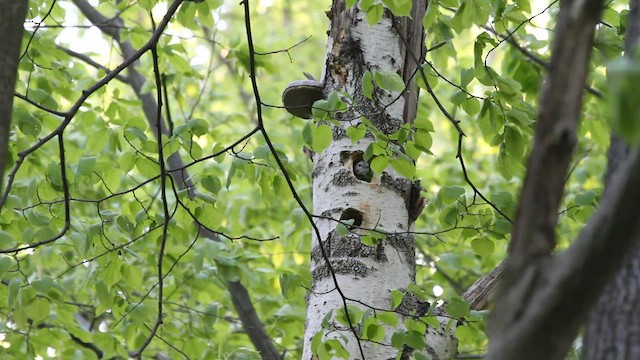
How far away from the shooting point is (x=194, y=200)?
115 inches

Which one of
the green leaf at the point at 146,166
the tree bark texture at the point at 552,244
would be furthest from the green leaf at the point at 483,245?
the tree bark texture at the point at 552,244

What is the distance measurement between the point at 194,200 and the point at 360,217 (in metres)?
0.68

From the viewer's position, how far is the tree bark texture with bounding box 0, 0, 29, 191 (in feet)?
4.49

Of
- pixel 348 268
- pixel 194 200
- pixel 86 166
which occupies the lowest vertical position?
pixel 348 268

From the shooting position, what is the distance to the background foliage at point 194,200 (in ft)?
8.83

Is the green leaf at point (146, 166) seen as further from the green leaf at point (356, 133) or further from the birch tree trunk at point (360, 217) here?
the green leaf at point (356, 133)

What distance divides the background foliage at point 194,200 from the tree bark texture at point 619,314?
89 cm

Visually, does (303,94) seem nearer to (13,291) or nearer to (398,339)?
(398,339)

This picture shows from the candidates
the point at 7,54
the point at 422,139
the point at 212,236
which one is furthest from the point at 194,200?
the point at 7,54

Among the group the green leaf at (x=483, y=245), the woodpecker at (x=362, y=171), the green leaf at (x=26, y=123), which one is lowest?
the green leaf at (x=483, y=245)

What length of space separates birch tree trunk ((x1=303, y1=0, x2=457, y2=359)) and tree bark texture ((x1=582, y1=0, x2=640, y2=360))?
2.80ft

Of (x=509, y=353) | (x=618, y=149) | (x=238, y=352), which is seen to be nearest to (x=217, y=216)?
(x=238, y=352)

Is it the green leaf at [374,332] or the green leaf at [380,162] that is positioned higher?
the green leaf at [380,162]

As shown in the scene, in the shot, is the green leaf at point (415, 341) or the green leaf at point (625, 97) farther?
the green leaf at point (415, 341)
